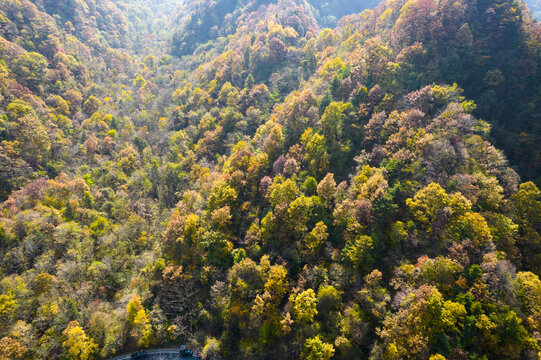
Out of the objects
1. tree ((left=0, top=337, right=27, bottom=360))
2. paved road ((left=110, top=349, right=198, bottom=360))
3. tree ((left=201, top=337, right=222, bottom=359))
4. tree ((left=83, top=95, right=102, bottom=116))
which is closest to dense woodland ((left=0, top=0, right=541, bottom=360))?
tree ((left=0, top=337, right=27, bottom=360))

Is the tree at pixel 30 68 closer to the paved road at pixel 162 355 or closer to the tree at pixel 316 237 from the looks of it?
the paved road at pixel 162 355

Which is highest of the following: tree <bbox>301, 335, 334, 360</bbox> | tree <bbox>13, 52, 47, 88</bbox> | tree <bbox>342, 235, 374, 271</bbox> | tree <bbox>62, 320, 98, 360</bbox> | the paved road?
tree <bbox>13, 52, 47, 88</bbox>

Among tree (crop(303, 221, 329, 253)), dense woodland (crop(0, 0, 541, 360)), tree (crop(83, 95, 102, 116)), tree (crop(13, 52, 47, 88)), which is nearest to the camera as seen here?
dense woodland (crop(0, 0, 541, 360))

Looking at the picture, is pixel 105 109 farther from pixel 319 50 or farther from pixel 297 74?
pixel 319 50

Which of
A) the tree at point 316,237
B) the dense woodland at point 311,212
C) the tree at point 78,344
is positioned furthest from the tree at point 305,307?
the tree at point 78,344

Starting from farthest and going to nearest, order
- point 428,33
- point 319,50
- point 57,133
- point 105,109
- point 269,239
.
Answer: point 319,50 < point 105,109 < point 57,133 < point 428,33 < point 269,239

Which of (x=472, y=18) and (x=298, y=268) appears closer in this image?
(x=298, y=268)

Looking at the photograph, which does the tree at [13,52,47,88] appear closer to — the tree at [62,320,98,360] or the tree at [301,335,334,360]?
the tree at [62,320,98,360]

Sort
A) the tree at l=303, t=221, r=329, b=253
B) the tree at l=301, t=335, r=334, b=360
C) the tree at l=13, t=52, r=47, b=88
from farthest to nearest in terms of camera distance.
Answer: the tree at l=13, t=52, r=47, b=88, the tree at l=303, t=221, r=329, b=253, the tree at l=301, t=335, r=334, b=360

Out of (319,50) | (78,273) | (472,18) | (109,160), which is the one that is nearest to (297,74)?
(319,50)
